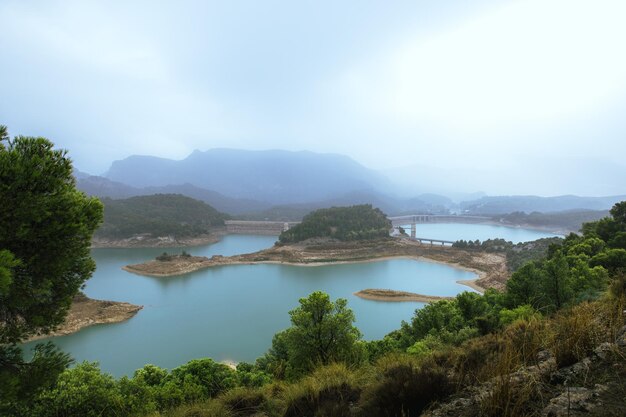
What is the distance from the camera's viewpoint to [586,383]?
6.88ft

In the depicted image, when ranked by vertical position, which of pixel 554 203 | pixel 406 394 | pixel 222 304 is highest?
pixel 554 203

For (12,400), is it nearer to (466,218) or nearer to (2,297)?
(2,297)

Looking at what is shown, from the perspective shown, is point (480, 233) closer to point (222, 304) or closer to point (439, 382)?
point (222, 304)

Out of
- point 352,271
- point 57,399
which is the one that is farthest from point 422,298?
point 57,399

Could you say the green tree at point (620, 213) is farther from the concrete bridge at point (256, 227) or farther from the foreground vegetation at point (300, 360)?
the concrete bridge at point (256, 227)

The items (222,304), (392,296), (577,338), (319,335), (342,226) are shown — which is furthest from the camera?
(342,226)

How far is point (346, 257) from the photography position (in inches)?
1622

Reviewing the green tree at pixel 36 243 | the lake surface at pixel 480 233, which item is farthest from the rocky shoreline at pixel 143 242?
the green tree at pixel 36 243

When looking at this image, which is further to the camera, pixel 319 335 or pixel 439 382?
pixel 319 335

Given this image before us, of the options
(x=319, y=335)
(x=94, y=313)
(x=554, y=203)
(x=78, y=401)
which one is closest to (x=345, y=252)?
(x=94, y=313)

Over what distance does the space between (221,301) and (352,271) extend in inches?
600

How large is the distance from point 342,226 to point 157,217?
33.9 m

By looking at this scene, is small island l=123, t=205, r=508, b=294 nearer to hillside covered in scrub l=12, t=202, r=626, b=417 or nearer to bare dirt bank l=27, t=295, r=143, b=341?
bare dirt bank l=27, t=295, r=143, b=341

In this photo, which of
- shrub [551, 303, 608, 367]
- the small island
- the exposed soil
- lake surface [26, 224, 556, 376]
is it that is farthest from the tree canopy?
the small island
